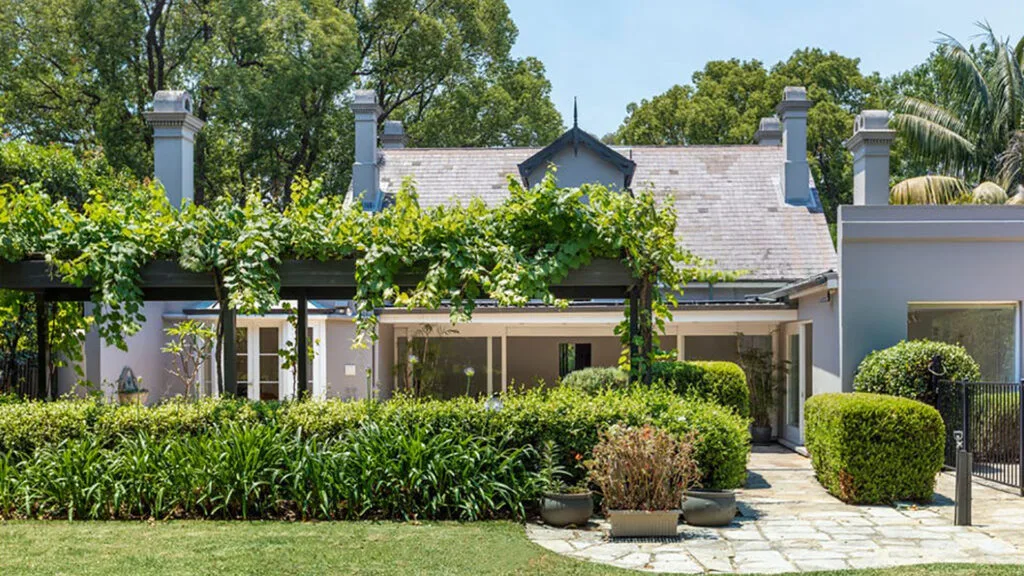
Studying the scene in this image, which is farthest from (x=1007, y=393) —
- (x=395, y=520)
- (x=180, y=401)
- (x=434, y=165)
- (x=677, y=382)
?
(x=434, y=165)

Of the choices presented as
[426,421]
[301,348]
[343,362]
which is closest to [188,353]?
[343,362]

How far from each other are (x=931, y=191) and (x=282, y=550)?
2013cm

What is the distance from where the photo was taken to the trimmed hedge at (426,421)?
30.7 feet

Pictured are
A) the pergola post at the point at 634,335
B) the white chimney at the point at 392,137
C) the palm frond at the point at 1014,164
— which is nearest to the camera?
the pergola post at the point at 634,335

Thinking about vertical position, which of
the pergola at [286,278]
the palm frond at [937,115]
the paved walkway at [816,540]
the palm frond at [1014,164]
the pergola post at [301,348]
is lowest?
the paved walkway at [816,540]

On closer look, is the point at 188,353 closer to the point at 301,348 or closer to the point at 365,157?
the point at 365,157

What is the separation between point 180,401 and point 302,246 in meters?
2.01

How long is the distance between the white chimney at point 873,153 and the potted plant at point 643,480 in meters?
8.07

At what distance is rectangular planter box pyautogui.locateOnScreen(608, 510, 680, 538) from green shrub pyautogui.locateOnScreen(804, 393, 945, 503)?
2862 mm

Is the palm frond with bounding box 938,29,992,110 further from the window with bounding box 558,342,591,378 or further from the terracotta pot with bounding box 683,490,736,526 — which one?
the terracotta pot with bounding box 683,490,736,526

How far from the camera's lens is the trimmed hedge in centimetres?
935

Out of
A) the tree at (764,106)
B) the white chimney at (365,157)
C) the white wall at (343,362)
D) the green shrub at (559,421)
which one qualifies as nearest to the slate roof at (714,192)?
the white chimney at (365,157)

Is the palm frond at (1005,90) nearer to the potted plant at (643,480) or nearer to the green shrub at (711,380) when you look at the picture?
the green shrub at (711,380)

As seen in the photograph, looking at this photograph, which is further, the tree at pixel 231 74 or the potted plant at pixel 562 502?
the tree at pixel 231 74
